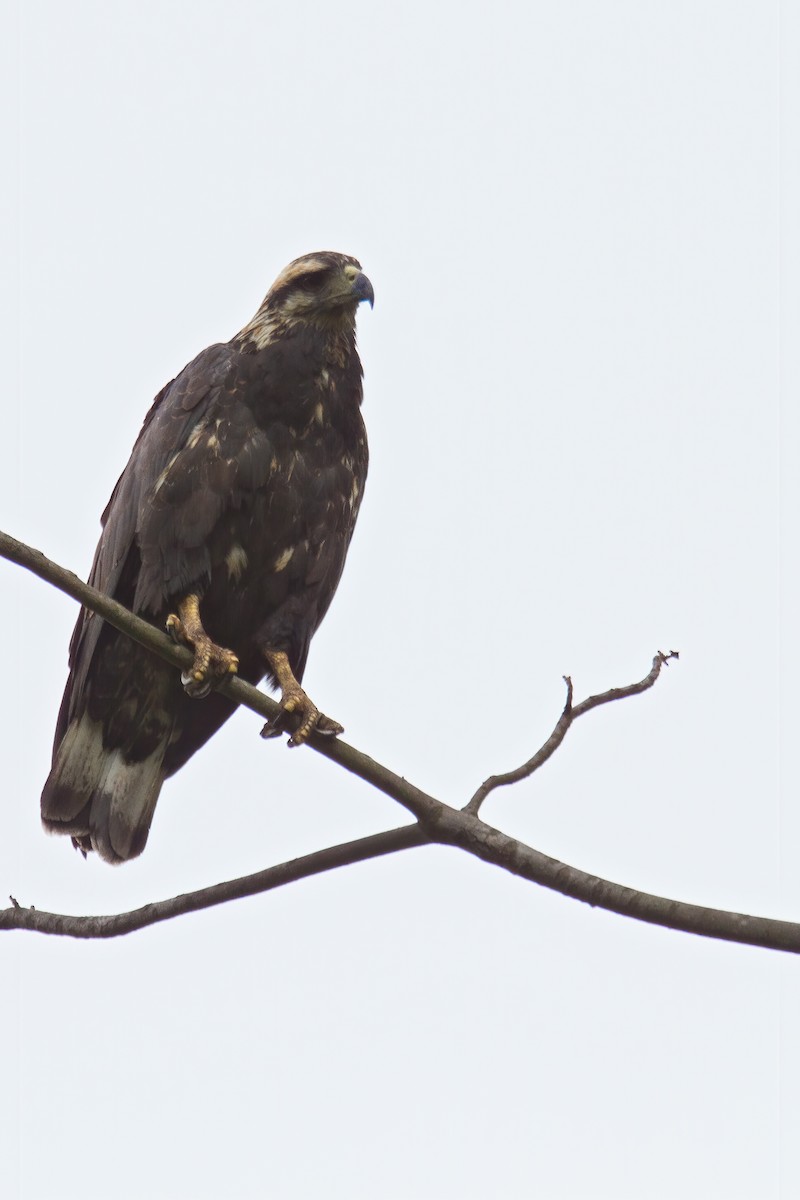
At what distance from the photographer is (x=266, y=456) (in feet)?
20.4

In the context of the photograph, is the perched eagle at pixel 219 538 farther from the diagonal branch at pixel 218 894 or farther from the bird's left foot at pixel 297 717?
the diagonal branch at pixel 218 894

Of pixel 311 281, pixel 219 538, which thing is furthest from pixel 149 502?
pixel 311 281

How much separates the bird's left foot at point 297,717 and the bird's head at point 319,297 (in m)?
1.50

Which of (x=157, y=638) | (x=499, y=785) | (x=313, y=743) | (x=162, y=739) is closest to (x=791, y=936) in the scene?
(x=499, y=785)

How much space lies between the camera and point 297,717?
18.6ft

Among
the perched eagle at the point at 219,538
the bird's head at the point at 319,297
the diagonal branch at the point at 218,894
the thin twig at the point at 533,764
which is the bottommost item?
the diagonal branch at the point at 218,894

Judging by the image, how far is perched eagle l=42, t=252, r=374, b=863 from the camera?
20.1ft

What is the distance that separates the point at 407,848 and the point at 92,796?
258cm

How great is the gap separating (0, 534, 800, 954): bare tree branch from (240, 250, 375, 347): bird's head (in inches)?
86.6

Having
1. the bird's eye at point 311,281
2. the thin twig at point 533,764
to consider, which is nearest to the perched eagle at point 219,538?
the bird's eye at point 311,281

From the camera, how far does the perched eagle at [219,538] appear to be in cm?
612

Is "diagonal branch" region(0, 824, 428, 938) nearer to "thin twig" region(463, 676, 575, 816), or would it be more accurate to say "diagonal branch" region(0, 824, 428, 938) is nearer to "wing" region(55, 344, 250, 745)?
"thin twig" region(463, 676, 575, 816)

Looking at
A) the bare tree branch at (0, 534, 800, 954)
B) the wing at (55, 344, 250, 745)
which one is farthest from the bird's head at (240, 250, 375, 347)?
the bare tree branch at (0, 534, 800, 954)

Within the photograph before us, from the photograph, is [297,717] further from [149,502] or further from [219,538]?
[149,502]
